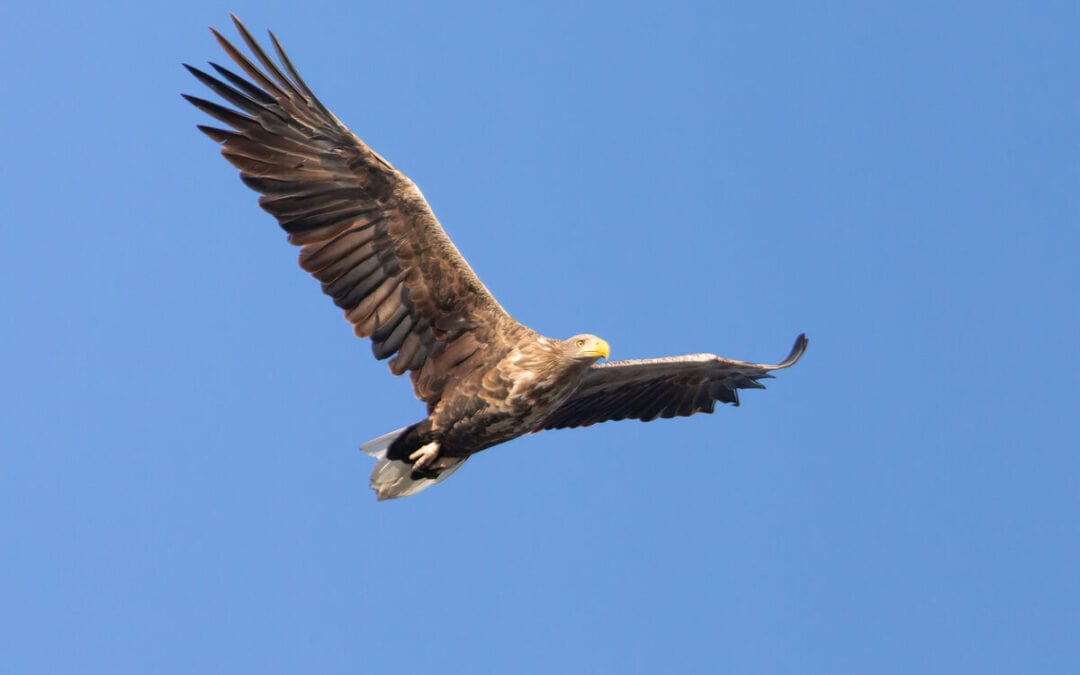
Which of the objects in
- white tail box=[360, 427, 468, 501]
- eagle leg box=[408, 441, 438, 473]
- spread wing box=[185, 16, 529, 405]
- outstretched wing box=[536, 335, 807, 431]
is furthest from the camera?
outstretched wing box=[536, 335, 807, 431]

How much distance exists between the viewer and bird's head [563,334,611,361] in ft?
46.1

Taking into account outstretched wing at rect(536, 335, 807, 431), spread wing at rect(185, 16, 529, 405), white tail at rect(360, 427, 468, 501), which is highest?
spread wing at rect(185, 16, 529, 405)

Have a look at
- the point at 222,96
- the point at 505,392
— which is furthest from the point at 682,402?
the point at 222,96

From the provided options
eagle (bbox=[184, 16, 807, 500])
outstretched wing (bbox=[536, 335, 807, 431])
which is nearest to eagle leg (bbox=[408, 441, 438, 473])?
eagle (bbox=[184, 16, 807, 500])

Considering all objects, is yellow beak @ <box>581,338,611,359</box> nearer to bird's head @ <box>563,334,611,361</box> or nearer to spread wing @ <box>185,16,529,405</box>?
bird's head @ <box>563,334,611,361</box>

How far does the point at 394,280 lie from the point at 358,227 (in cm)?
56

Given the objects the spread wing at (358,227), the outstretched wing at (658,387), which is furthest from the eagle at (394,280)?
the outstretched wing at (658,387)

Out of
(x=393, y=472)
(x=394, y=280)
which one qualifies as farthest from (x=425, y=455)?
(x=394, y=280)

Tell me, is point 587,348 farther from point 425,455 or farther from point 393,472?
point 393,472

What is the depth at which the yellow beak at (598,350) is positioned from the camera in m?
14.0

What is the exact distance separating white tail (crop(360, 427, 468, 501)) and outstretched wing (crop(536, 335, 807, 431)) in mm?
1177

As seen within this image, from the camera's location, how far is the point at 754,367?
646 inches

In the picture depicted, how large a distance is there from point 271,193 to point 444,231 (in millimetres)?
1405

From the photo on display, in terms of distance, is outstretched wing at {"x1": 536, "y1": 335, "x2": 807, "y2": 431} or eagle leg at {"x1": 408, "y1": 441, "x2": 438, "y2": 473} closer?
eagle leg at {"x1": 408, "y1": 441, "x2": 438, "y2": 473}
